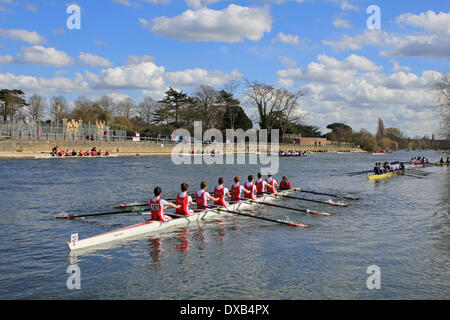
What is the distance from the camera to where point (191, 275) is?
29.7 ft

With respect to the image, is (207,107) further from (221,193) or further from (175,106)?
(221,193)

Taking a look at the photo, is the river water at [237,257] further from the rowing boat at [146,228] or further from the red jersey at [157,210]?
the red jersey at [157,210]

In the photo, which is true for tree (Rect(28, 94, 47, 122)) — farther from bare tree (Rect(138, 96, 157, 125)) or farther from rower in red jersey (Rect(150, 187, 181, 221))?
rower in red jersey (Rect(150, 187, 181, 221))

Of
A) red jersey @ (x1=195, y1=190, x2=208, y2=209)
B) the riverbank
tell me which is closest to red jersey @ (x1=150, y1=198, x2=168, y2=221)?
red jersey @ (x1=195, y1=190, x2=208, y2=209)

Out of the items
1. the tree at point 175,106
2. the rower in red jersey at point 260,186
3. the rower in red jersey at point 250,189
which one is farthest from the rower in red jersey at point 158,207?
the tree at point 175,106

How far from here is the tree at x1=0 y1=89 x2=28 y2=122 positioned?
69562mm

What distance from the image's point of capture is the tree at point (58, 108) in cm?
8175

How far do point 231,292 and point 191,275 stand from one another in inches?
50.4

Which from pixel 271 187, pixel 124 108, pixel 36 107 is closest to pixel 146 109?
pixel 124 108

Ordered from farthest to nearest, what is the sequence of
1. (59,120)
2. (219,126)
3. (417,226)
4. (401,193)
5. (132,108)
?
(132,108)
(219,126)
(59,120)
(401,193)
(417,226)

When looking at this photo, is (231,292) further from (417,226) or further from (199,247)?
(417,226)

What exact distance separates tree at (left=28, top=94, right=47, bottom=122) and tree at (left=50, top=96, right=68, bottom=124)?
104 inches

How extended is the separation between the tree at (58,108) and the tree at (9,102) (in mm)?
9841
